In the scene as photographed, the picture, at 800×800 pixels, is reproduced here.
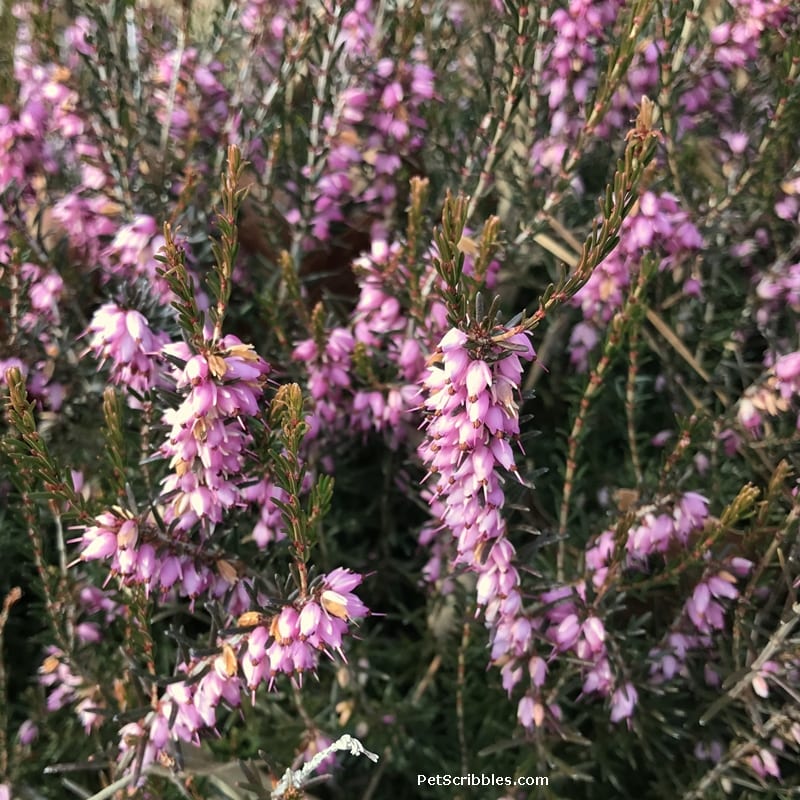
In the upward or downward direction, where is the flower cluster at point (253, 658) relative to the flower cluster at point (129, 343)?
downward

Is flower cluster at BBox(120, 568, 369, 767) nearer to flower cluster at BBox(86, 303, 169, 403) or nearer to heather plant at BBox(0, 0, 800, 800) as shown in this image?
heather plant at BBox(0, 0, 800, 800)

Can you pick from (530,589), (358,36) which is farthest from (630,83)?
(530,589)

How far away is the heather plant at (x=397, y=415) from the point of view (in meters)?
1.51

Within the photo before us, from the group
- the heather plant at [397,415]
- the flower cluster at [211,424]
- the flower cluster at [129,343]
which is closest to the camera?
the flower cluster at [211,424]

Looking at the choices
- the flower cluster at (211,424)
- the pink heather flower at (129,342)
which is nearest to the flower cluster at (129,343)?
the pink heather flower at (129,342)

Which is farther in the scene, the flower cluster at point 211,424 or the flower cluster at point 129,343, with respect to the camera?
the flower cluster at point 129,343

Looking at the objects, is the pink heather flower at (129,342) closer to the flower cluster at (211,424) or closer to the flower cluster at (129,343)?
the flower cluster at (129,343)

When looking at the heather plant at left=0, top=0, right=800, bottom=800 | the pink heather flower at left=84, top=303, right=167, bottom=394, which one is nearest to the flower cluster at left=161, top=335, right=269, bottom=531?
the heather plant at left=0, top=0, right=800, bottom=800

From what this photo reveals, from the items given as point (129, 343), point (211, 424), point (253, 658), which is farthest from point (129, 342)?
point (253, 658)

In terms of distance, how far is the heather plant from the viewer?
1.51 meters

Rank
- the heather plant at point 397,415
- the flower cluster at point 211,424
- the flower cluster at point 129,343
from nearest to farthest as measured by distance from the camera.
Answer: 1. the flower cluster at point 211,424
2. the heather plant at point 397,415
3. the flower cluster at point 129,343

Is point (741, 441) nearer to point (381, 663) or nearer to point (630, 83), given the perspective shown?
point (630, 83)

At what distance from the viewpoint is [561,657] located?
6.12 feet

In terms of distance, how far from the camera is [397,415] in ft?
7.09
